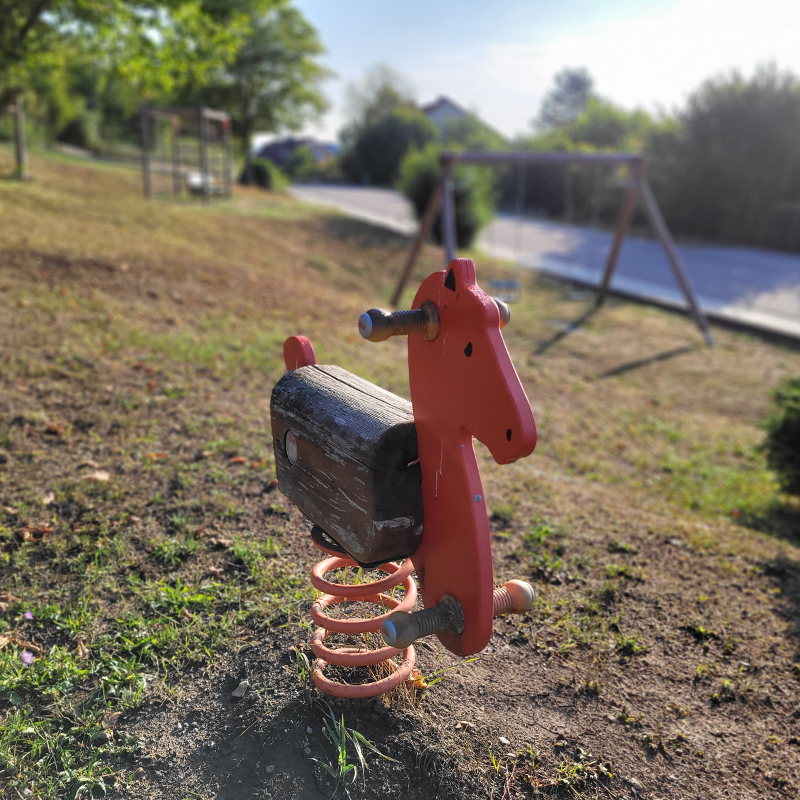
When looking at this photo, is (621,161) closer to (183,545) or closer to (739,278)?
(739,278)

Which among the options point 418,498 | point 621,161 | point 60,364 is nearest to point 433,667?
point 418,498

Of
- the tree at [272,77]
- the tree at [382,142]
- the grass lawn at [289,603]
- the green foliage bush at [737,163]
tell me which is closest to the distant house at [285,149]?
the tree at [382,142]

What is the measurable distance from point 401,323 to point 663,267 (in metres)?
14.6

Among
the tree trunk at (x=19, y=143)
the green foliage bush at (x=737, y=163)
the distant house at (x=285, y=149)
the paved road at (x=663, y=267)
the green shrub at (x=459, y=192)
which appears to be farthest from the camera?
the distant house at (x=285, y=149)

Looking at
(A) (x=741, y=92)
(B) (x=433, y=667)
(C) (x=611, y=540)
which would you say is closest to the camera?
(B) (x=433, y=667)

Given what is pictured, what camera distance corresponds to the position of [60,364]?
4637 mm

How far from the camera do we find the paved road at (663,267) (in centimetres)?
1096

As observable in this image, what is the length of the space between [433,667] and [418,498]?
2.47 feet

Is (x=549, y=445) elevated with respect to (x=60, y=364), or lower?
lower

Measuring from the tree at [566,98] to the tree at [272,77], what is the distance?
1957 inches

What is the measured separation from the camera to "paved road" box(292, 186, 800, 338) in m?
11.0

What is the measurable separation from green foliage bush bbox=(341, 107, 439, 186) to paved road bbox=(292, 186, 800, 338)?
65.1 ft

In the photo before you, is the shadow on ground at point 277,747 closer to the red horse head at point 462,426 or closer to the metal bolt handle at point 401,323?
the red horse head at point 462,426

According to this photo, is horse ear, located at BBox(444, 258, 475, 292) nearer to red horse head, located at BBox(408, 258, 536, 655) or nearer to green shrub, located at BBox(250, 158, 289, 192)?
red horse head, located at BBox(408, 258, 536, 655)
